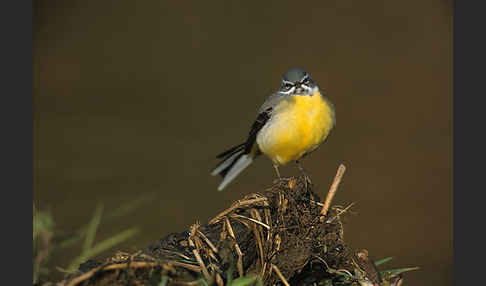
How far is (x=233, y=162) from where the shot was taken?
177 inches

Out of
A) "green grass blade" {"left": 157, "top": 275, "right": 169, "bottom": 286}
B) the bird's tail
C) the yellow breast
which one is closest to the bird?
the yellow breast

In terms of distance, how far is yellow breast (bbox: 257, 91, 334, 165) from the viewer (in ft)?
12.0

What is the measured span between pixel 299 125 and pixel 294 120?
0.18 feet

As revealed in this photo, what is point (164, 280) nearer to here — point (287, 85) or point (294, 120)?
point (294, 120)

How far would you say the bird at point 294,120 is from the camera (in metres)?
3.67

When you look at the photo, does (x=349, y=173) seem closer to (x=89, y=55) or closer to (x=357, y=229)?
(x=357, y=229)

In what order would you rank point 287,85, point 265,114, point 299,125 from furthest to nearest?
1. point 265,114
2. point 287,85
3. point 299,125

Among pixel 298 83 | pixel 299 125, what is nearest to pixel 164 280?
pixel 299 125

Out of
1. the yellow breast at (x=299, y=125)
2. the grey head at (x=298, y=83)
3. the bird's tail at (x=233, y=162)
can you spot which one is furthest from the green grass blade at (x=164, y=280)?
the bird's tail at (x=233, y=162)

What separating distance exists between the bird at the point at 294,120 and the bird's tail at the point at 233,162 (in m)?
0.40

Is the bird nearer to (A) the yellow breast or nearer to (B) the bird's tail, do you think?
(A) the yellow breast

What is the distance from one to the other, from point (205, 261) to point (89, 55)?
366 inches

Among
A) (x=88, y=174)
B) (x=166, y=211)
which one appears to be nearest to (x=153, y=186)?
(x=166, y=211)

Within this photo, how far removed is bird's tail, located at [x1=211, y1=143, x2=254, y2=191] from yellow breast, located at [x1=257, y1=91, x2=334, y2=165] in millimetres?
569
